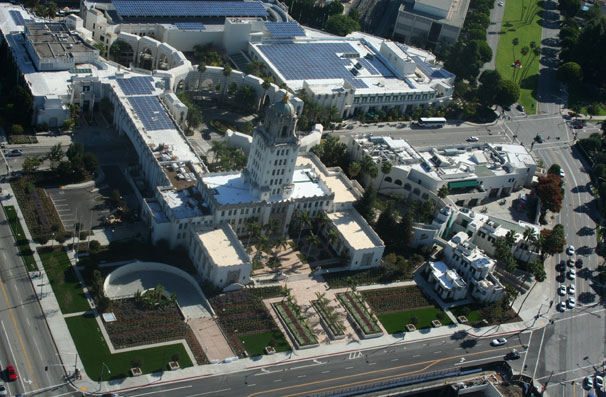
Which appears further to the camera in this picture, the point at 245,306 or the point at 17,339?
the point at 245,306

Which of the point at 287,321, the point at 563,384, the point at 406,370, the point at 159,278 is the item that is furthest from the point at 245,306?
the point at 563,384

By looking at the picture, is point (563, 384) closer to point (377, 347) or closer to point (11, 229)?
point (377, 347)

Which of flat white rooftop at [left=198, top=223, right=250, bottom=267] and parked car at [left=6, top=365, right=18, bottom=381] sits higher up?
flat white rooftop at [left=198, top=223, right=250, bottom=267]

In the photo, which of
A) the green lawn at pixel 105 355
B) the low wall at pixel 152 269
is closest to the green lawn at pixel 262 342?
the low wall at pixel 152 269

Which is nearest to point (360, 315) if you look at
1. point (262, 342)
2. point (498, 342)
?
point (262, 342)

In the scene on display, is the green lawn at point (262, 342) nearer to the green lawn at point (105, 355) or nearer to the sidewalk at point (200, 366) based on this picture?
the sidewalk at point (200, 366)

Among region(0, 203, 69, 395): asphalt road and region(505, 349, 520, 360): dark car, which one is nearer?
region(0, 203, 69, 395): asphalt road

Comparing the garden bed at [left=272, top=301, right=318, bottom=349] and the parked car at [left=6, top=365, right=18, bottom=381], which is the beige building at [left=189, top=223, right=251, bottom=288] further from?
the parked car at [left=6, top=365, right=18, bottom=381]

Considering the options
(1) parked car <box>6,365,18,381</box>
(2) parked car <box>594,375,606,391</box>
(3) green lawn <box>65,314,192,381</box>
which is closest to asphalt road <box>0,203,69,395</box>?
(1) parked car <box>6,365,18,381</box>
